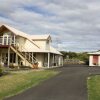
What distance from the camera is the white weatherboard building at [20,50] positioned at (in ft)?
147

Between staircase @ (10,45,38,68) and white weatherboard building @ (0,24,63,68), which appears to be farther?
white weatherboard building @ (0,24,63,68)

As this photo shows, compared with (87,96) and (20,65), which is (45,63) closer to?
(20,65)

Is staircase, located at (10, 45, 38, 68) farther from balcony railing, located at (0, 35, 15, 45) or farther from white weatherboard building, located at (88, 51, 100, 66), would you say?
white weatherboard building, located at (88, 51, 100, 66)

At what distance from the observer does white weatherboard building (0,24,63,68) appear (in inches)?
1762

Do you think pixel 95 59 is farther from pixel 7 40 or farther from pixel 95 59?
pixel 7 40

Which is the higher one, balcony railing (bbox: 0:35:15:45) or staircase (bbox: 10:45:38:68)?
balcony railing (bbox: 0:35:15:45)

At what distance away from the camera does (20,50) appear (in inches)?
1810

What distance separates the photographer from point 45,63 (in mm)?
48875

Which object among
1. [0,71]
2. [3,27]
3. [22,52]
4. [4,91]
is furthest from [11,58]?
[4,91]

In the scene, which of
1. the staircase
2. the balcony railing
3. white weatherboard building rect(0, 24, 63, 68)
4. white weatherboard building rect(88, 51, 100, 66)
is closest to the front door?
white weatherboard building rect(88, 51, 100, 66)

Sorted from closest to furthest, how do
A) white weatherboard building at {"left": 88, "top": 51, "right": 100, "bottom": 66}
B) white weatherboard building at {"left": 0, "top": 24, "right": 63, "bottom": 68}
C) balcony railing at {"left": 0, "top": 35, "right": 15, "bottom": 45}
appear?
white weatherboard building at {"left": 0, "top": 24, "right": 63, "bottom": 68}, balcony railing at {"left": 0, "top": 35, "right": 15, "bottom": 45}, white weatherboard building at {"left": 88, "top": 51, "right": 100, "bottom": 66}

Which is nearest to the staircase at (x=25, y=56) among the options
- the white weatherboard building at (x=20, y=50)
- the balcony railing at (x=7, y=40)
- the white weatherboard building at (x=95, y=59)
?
A: the white weatherboard building at (x=20, y=50)

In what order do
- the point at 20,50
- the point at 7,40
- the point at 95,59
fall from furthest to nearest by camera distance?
1. the point at 95,59
2. the point at 20,50
3. the point at 7,40

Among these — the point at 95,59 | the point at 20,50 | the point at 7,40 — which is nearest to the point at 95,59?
the point at 95,59
